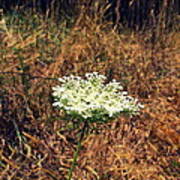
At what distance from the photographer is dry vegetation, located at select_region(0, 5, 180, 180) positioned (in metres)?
1.86

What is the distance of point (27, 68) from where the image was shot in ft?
7.50

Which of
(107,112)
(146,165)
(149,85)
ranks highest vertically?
(107,112)

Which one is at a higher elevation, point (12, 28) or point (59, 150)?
point (12, 28)

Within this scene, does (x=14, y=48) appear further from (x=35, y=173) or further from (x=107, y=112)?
(x=107, y=112)

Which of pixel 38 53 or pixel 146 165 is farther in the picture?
pixel 38 53

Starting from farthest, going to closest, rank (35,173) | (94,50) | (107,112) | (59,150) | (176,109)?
1. (94,50)
2. (176,109)
3. (59,150)
4. (35,173)
5. (107,112)

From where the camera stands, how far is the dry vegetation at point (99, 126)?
6.09 ft

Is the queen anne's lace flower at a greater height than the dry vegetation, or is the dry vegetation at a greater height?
the queen anne's lace flower

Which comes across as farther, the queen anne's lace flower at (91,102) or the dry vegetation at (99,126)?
the dry vegetation at (99,126)

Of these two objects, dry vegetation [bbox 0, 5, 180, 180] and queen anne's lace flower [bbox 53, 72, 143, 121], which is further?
dry vegetation [bbox 0, 5, 180, 180]

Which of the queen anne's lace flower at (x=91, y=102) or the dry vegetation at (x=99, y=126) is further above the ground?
the queen anne's lace flower at (x=91, y=102)

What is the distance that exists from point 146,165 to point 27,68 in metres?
0.88

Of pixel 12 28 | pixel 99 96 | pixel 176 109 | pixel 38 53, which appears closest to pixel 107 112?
pixel 99 96

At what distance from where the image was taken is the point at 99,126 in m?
2.00
